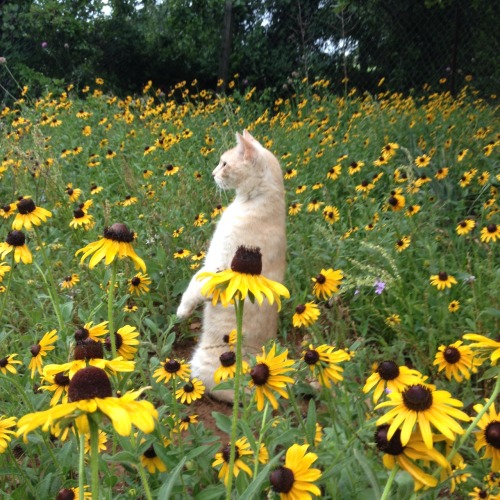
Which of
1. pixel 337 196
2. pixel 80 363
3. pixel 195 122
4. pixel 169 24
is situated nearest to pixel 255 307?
pixel 80 363

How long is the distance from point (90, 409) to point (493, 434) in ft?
2.33

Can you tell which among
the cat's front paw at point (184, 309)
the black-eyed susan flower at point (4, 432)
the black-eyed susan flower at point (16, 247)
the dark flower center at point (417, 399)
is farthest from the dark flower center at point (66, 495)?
the cat's front paw at point (184, 309)

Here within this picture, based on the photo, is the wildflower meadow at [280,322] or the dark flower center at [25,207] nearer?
the wildflower meadow at [280,322]

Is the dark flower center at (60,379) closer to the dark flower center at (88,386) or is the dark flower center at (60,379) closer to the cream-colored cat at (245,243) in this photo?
the dark flower center at (88,386)

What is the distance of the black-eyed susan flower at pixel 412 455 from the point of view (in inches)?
33.3

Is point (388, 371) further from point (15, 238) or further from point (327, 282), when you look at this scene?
point (15, 238)

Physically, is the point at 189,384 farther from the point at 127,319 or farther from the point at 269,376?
the point at 127,319

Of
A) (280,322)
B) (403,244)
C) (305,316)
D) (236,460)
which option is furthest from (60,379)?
(403,244)

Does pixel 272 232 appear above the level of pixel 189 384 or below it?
above

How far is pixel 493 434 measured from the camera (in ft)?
3.38

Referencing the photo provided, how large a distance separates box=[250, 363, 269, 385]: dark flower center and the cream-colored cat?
0.99 metres

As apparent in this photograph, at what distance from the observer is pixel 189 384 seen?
1.87m

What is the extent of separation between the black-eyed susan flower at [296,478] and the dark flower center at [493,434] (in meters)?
0.32

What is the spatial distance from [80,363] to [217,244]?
181 centimetres
